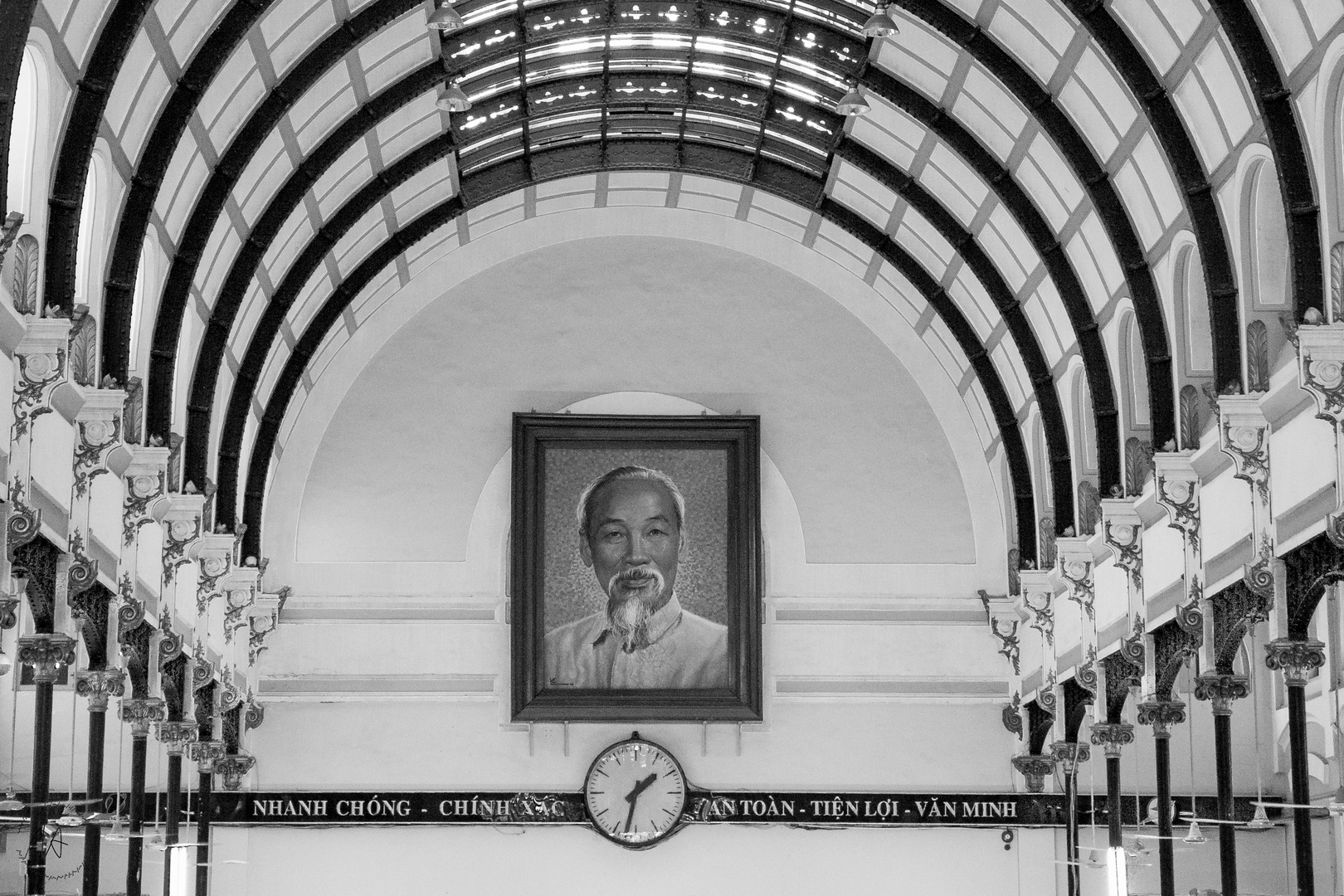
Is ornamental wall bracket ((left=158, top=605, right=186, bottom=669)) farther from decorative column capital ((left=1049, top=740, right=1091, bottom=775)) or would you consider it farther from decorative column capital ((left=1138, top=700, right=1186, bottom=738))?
decorative column capital ((left=1049, top=740, right=1091, bottom=775))

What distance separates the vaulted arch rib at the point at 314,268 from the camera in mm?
31625

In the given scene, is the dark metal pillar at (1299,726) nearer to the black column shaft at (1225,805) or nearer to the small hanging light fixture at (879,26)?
the black column shaft at (1225,805)

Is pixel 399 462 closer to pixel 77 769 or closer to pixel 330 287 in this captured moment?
pixel 330 287

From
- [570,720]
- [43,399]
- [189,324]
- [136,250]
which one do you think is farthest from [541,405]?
[43,399]

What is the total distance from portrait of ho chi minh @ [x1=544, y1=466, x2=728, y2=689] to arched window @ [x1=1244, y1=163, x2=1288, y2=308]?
16.7 meters

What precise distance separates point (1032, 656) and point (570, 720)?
31.2 feet

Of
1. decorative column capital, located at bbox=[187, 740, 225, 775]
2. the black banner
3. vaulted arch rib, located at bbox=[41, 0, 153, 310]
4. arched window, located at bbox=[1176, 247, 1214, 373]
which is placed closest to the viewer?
vaulted arch rib, located at bbox=[41, 0, 153, 310]

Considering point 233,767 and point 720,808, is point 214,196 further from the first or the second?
point 720,808

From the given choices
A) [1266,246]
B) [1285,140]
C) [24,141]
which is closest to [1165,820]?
[1266,246]

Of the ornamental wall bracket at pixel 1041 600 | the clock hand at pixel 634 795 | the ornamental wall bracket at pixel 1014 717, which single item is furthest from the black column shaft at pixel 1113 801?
the clock hand at pixel 634 795

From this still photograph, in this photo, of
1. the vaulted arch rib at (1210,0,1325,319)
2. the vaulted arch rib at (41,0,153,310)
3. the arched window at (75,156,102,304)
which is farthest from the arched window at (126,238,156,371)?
the vaulted arch rib at (1210,0,1325,319)

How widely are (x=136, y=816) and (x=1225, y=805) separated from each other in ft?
55.7

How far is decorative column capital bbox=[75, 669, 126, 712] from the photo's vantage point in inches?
1037

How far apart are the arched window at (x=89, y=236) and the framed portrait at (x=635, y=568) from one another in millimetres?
15011
